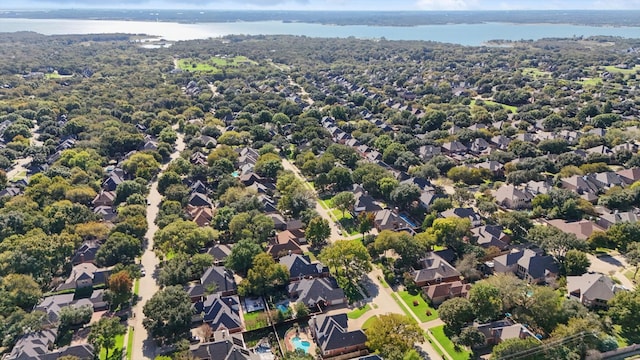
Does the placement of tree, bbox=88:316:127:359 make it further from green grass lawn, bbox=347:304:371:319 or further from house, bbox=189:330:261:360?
green grass lawn, bbox=347:304:371:319

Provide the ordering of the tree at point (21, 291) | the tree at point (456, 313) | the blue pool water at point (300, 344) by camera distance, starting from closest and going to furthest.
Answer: the blue pool water at point (300, 344) < the tree at point (456, 313) < the tree at point (21, 291)

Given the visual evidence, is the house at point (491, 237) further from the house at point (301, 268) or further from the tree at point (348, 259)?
the house at point (301, 268)

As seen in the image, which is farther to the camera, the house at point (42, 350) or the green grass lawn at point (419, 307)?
the green grass lawn at point (419, 307)

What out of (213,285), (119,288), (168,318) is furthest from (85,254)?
(168,318)

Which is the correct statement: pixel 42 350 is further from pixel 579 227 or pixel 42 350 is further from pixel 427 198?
pixel 579 227

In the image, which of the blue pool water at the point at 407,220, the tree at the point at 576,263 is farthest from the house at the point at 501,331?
the blue pool water at the point at 407,220

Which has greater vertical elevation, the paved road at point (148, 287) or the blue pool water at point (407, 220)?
the blue pool water at point (407, 220)

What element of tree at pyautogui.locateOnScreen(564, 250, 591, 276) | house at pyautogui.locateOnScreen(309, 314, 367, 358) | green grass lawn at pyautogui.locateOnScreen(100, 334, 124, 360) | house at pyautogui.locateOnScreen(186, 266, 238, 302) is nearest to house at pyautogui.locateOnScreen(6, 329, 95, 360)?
green grass lawn at pyautogui.locateOnScreen(100, 334, 124, 360)

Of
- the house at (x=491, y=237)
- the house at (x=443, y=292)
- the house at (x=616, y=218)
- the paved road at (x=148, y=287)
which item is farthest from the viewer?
the house at (x=616, y=218)
